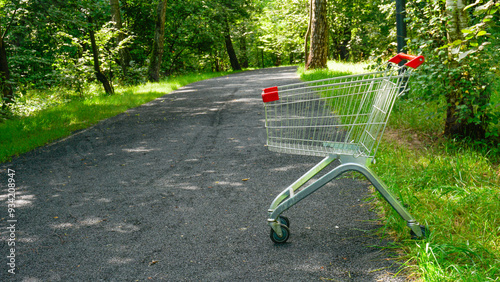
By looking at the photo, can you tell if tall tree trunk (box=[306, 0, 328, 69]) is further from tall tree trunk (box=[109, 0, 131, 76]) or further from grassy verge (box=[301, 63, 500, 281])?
grassy verge (box=[301, 63, 500, 281])

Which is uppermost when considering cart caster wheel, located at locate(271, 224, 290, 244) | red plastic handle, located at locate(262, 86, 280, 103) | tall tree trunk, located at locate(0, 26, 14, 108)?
tall tree trunk, located at locate(0, 26, 14, 108)

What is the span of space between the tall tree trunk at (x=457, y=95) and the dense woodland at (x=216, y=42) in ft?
0.04

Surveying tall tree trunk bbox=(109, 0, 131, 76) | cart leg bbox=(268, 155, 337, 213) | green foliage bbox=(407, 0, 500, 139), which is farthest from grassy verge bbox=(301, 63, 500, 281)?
tall tree trunk bbox=(109, 0, 131, 76)

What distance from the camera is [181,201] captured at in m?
4.27

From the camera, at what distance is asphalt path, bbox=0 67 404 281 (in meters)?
2.92

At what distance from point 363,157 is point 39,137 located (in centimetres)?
672

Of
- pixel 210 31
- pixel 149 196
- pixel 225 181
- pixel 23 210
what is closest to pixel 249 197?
pixel 225 181

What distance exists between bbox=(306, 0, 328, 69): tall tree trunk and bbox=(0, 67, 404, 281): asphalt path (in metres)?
8.37

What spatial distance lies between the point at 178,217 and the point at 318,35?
1175cm

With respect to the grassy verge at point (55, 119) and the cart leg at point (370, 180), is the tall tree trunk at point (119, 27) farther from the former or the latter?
the cart leg at point (370, 180)

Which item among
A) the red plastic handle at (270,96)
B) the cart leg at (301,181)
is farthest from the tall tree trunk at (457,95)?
the red plastic handle at (270,96)

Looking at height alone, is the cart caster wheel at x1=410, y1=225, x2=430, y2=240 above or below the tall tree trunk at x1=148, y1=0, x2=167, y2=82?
below

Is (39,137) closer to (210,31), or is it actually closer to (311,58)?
(311,58)

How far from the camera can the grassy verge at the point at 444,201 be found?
101 inches
